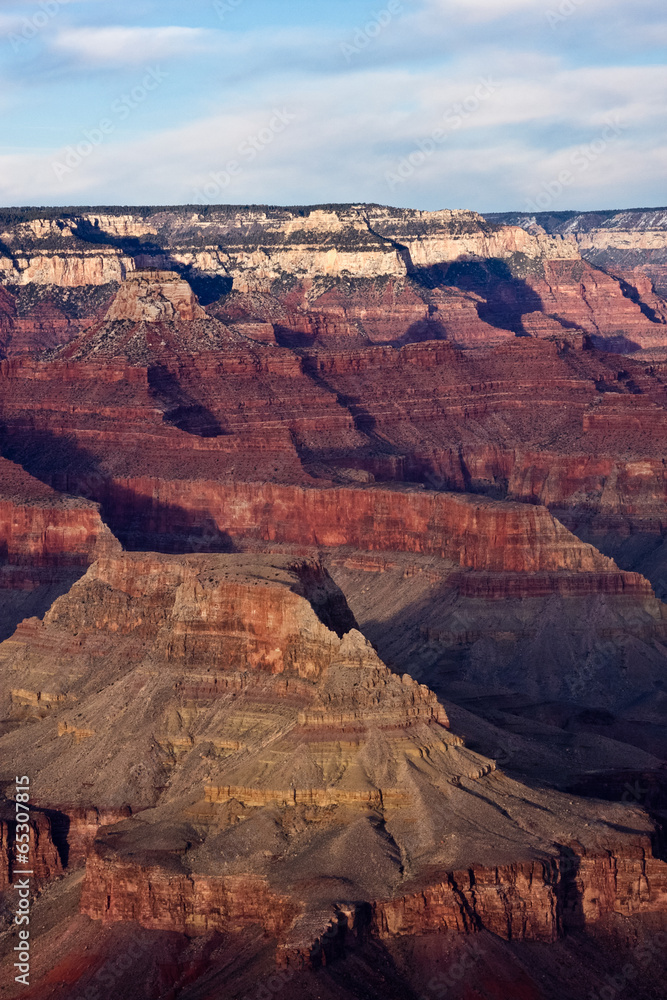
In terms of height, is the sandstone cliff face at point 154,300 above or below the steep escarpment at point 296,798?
above

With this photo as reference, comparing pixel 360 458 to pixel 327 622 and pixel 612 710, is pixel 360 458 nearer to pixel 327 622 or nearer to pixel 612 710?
pixel 612 710

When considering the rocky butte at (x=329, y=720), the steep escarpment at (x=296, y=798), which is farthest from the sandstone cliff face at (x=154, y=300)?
the steep escarpment at (x=296, y=798)

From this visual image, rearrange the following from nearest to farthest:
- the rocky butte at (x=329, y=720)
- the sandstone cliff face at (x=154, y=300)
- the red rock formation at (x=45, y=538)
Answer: the rocky butte at (x=329, y=720), the red rock formation at (x=45, y=538), the sandstone cliff face at (x=154, y=300)

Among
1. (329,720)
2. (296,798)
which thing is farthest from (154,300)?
(296,798)

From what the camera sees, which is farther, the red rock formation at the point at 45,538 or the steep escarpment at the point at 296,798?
the red rock formation at the point at 45,538

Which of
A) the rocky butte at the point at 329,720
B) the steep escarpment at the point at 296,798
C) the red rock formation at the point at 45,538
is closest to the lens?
the rocky butte at the point at 329,720

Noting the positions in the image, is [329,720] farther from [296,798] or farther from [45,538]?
[45,538]

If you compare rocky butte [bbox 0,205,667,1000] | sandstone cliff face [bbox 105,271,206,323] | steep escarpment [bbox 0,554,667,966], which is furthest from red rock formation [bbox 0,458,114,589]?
sandstone cliff face [bbox 105,271,206,323]

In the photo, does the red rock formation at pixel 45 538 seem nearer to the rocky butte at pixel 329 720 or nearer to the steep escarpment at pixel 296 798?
the rocky butte at pixel 329 720

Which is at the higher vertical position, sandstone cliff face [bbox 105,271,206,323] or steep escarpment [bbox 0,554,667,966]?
sandstone cliff face [bbox 105,271,206,323]

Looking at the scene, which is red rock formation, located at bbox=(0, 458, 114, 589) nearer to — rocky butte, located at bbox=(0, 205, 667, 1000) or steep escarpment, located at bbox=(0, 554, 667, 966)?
rocky butte, located at bbox=(0, 205, 667, 1000)

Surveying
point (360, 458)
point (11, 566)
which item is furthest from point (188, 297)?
point (11, 566)

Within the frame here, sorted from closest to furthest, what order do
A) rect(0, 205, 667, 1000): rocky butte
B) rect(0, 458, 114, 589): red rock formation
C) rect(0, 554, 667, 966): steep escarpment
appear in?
1. rect(0, 205, 667, 1000): rocky butte
2. rect(0, 554, 667, 966): steep escarpment
3. rect(0, 458, 114, 589): red rock formation
